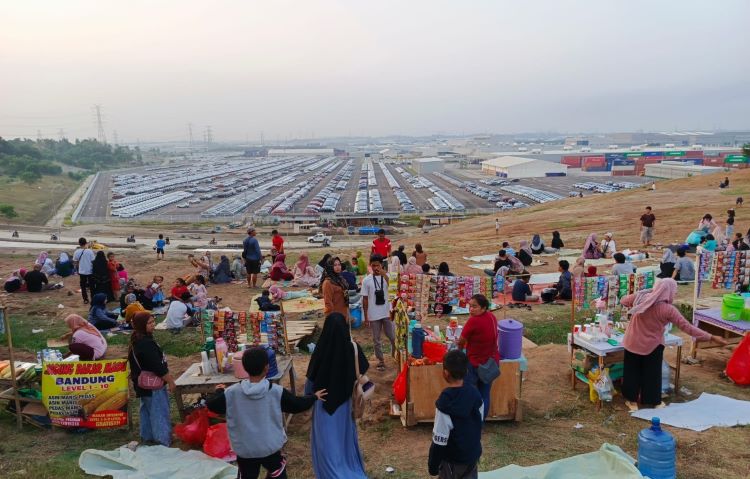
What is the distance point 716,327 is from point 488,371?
4530 millimetres

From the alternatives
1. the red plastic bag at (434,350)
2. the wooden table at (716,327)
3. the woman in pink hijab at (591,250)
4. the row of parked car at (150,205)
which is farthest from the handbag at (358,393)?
the row of parked car at (150,205)

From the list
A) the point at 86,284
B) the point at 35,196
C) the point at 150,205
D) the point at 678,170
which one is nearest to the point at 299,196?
the point at 150,205

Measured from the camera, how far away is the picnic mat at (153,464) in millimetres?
4699

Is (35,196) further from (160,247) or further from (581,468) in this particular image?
(581,468)

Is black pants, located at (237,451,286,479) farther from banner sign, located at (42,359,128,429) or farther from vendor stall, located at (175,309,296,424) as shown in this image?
banner sign, located at (42,359,128,429)

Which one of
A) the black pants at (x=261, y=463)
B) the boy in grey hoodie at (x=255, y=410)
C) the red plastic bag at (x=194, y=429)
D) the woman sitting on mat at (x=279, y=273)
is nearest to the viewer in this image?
the boy in grey hoodie at (x=255, y=410)

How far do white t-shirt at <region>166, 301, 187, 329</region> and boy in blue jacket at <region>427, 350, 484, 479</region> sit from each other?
742 centimetres

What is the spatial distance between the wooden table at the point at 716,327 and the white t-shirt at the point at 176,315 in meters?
8.47

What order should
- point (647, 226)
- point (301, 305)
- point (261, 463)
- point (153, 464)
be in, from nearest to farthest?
point (261, 463)
point (153, 464)
point (301, 305)
point (647, 226)

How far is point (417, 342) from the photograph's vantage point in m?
6.49

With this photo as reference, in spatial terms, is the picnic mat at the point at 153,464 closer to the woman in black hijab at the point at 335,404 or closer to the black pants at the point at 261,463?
the woman in black hijab at the point at 335,404

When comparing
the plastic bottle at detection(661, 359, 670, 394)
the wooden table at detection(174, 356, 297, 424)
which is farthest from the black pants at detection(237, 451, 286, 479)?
the plastic bottle at detection(661, 359, 670, 394)

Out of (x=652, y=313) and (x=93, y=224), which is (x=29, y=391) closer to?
(x=652, y=313)

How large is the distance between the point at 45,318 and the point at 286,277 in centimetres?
538
